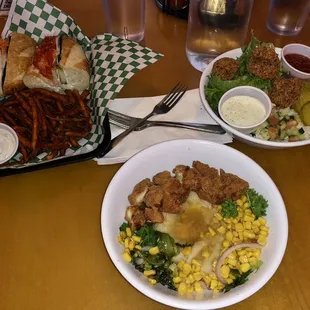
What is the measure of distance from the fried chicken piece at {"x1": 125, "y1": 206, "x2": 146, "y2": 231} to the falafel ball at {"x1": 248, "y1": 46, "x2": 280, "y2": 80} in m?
0.96

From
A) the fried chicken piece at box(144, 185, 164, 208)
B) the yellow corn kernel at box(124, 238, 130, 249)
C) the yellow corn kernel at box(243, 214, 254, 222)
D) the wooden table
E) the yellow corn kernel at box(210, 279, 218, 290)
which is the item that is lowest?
the wooden table

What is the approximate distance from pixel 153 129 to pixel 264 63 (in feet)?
2.22

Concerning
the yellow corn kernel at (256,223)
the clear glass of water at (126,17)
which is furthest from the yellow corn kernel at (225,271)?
the clear glass of water at (126,17)

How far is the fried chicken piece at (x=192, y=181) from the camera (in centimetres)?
175

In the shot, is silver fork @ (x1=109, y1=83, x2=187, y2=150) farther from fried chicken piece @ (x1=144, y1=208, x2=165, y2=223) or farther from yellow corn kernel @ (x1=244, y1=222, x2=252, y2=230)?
yellow corn kernel @ (x1=244, y1=222, x2=252, y2=230)

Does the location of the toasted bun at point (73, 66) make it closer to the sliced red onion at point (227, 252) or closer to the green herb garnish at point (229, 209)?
the green herb garnish at point (229, 209)

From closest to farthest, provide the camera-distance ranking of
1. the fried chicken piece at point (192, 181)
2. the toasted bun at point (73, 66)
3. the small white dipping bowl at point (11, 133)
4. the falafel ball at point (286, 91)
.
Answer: the fried chicken piece at point (192, 181)
the small white dipping bowl at point (11, 133)
the falafel ball at point (286, 91)
the toasted bun at point (73, 66)

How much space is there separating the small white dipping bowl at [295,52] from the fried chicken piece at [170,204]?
39.0 inches

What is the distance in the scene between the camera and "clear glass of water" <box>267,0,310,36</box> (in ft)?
8.02

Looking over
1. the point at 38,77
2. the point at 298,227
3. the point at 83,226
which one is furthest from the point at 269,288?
the point at 38,77

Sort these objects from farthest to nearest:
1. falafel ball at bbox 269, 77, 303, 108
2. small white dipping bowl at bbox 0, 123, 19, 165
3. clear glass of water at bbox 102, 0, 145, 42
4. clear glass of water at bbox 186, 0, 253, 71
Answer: clear glass of water at bbox 102, 0, 145, 42
clear glass of water at bbox 186, 0, 253, 71
falafel ball at bbox 269, 77, 303, 108
small white dipping bowl at bbox 0, 123, 19, 165

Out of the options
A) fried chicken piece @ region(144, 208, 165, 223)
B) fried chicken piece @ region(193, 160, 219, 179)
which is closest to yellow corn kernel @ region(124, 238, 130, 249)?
fried chicken piece @ region(144, 208, 165, 223)

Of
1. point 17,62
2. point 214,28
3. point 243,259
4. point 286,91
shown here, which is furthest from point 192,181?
point 17,62

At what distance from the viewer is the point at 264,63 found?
2.00m
